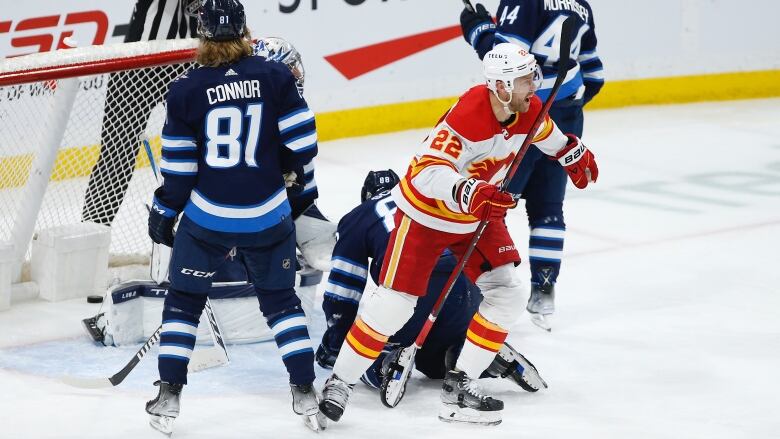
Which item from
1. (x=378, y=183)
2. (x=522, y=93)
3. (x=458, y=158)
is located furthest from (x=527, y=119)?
(x=378, y=183)

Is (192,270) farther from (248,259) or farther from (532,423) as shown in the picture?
(532,423)

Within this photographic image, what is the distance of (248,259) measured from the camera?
3293 millimetres

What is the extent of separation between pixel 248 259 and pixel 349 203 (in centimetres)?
256

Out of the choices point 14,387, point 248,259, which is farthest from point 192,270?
point 14,387

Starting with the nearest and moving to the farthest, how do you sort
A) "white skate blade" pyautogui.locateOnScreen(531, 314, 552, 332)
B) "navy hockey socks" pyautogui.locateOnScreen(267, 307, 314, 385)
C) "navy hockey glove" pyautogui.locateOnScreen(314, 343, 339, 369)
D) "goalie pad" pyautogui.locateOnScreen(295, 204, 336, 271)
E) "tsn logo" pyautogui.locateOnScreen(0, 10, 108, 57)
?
1. "navy hockey socks" pyautogui.locateOnScreen(267, 307, 314, 385)
2. "navy hockey glove" pyautogui.locateOnScreen(314, 343, 339, 369)
3. "goalie pad" pyautogui.locateOnScreen(295, 204, 336, 271)
4. "white skate blade" pyautogui.locateOnScreen(531, 314, 552, 332)
5. "tsn logo" pyautogui.locateOnScreen(0, 10, 108, 57)

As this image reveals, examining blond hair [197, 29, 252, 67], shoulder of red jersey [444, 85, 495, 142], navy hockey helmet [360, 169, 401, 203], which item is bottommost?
navy hockey helmet [360, 169, 401, 203]

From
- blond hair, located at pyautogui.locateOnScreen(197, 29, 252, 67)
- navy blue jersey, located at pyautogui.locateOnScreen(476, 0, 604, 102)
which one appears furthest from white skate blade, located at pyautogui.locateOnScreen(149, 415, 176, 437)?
navy blue jersey, located at pyautogui.locateOnScreen(476, 0, 604, 102)

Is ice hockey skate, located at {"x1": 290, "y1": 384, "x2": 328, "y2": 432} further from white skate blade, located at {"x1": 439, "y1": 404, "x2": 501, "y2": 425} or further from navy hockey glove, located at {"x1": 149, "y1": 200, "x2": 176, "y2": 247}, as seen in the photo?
navy hockey glove, located at {"x1": 149, "y1": 200, "x2": 176, "y2": 247}

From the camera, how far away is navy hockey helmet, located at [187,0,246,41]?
10.2 feet

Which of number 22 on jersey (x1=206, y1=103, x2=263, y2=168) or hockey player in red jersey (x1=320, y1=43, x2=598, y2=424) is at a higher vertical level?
number 22 on jersey (x1=206, y1=103, x2=263, y2=168)

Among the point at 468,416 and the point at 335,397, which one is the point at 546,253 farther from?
the point at 335,397

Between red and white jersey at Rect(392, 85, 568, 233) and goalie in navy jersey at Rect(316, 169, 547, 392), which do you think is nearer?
red and white jersey at Rect(392, 85, 568, 233)

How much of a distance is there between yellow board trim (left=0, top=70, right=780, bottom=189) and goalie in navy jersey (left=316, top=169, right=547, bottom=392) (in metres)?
1.52

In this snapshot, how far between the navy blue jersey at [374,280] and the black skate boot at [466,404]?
19cm
